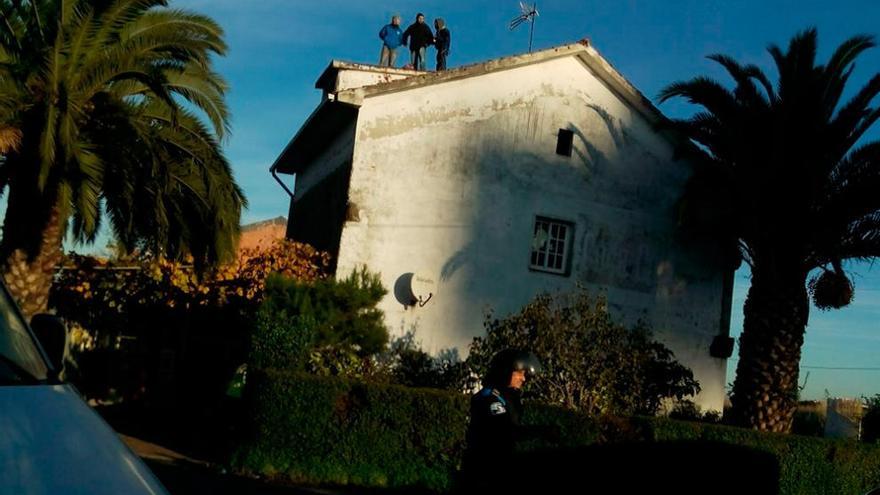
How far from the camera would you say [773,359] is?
732 inches

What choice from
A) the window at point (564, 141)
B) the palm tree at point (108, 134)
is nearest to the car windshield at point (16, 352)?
the palm tree at point (108, 134)

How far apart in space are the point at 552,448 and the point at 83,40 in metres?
9.29

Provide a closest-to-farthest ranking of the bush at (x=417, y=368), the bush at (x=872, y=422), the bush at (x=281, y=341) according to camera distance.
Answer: the bush at (x=281, y=341), the bush at (x=417, y=368), the bush at (x=872, y=422)

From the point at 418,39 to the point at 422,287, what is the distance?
8.59 m

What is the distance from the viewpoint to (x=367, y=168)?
782 inches

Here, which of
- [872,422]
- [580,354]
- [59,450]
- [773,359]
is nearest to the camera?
[59,450]

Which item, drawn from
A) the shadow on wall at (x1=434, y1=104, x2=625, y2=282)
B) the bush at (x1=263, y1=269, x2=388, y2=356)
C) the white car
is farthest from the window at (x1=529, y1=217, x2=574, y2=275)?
the white car

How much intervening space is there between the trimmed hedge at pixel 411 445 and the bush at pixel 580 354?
125 centimetres

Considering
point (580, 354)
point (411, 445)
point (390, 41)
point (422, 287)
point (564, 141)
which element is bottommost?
point (411, 445)

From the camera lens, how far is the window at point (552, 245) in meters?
21.3

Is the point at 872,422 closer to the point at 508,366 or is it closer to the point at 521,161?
the point at 521,161

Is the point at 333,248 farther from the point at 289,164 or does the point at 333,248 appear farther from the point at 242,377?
the point at 289,164

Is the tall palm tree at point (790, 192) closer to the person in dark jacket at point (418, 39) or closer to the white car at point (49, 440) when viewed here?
the person in dark jacket at point (418, 39)

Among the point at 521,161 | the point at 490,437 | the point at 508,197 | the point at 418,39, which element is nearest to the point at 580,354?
the point at 508,197
